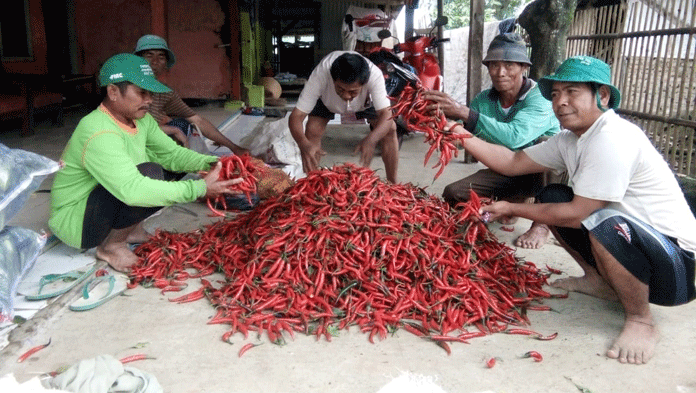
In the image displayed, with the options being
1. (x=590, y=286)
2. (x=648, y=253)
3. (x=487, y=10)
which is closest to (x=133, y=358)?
(x=648, y=253)

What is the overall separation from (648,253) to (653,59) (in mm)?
4204

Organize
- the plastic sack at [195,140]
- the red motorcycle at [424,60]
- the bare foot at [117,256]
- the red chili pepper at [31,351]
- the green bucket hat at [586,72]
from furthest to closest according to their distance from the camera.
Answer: the red motorcycle at [424,60], the plastic sack at [195,140], the bare foot at [117,256], the green bucket hat at [586,72], the red chili pepper at [31,351]

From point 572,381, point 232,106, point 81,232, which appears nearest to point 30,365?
point 81,232

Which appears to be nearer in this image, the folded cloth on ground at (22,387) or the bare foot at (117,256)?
the folded cloth on ground at (22,387)

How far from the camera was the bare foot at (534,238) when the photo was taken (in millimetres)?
4039

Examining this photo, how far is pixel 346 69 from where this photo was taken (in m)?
4.36

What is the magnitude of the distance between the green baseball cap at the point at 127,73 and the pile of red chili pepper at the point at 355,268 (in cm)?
103

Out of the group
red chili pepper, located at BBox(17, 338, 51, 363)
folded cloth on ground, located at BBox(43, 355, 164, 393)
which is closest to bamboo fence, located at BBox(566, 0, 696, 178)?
folded cloth on ground, located at BBox(43, 355, 164, 393)

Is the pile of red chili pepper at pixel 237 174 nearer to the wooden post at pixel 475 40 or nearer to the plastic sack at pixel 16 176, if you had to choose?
the plastic sack at pixel 16 176

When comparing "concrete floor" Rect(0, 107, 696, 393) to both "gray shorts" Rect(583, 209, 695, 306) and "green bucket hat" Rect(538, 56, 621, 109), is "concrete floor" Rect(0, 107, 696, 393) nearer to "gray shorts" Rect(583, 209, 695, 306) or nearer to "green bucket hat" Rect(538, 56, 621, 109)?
"gray shorts" Rect(583, 209, 695, 306)

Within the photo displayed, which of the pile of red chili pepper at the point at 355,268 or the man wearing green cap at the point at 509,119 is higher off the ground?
the man wearing green cap at the point at 509,119

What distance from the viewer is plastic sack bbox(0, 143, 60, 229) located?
8.73 ft

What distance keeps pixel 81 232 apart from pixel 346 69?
225cm

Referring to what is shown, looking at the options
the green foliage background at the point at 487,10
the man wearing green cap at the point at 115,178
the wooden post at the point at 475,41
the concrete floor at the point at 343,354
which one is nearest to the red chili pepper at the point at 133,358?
the concrete floor at the point at 343,354
